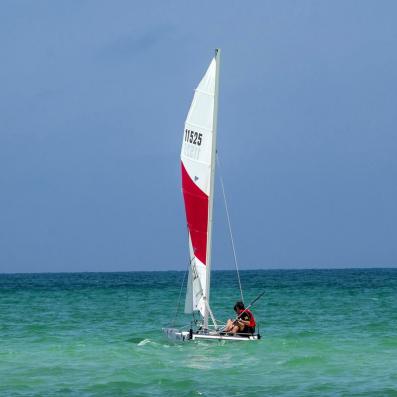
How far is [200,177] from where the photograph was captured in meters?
27.1

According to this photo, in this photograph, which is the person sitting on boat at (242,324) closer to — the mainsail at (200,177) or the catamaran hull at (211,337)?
the catamaran hull at (211,337)

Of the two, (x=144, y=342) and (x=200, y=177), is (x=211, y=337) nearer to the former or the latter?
(x=200, y=177)

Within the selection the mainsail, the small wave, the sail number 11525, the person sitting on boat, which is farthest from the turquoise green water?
the sail number 11525

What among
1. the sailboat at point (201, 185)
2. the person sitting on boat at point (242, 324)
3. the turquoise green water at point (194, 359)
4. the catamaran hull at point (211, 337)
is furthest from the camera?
the person sitting on boat at point (242, 324)

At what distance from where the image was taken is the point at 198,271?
2791 cm

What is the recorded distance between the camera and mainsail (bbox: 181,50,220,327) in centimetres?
2681

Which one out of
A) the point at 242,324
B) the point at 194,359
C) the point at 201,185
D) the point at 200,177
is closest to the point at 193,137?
the point at 200,177

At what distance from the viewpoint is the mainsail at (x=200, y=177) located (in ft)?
88.0

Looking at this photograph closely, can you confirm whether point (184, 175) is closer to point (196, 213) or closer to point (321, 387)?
point (196, 213)

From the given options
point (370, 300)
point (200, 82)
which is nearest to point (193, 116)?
point (200, 82)

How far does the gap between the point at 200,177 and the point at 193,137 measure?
3.61ft

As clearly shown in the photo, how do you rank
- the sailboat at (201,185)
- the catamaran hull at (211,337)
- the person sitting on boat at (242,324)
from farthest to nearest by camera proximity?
the person sitting on boat at (242,324) < the sailboat at (201,185) < the catamaran hull at (211,337)

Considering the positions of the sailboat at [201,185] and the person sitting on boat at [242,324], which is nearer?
the sailboat at [201,185]

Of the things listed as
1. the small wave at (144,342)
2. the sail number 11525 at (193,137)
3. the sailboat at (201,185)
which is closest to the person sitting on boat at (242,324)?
the sailboat at (201,185)
